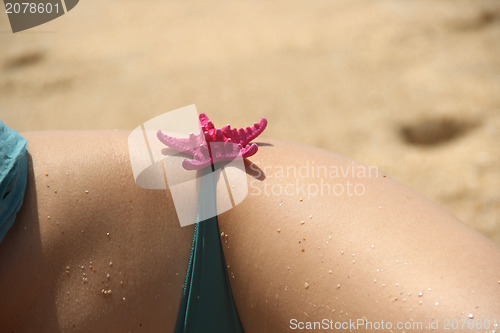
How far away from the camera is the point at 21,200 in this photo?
818 millimetres

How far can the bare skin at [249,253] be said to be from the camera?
77 centimetres

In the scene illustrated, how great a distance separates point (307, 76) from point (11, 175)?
1.73 metres

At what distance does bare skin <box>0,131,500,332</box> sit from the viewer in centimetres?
77

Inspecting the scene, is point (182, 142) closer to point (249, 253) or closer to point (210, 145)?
point (210, 145)

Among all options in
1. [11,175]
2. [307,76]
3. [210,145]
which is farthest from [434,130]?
[11,175]

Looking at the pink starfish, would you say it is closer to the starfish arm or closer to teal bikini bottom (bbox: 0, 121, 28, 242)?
the starfish arm

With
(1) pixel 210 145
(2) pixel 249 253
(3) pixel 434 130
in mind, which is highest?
(1) pixel 210 145

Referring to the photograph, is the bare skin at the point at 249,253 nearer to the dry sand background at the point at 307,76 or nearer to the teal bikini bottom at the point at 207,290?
the teal bikini bottom at the point at 207,290

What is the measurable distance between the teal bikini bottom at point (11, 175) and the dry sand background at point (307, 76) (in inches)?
51.5

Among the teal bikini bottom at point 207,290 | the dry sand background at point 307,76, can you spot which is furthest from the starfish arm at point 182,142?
the dry sand background at point 307,76

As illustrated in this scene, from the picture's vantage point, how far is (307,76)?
2.32 meters

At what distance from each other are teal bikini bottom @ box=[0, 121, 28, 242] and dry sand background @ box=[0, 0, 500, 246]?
1308 millimetres

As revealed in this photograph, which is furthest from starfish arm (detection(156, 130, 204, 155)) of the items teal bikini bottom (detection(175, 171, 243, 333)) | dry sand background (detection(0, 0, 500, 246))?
dry sand background (detection(0, 0, 500, 246))

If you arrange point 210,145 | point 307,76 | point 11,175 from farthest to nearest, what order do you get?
point 307,76, point 210,145, point 11,175
